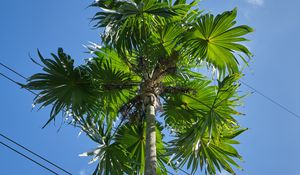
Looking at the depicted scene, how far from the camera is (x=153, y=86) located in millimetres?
8359

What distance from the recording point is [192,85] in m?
9.11

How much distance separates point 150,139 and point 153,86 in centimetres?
90

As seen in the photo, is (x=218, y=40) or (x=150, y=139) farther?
(x=218, y=40)

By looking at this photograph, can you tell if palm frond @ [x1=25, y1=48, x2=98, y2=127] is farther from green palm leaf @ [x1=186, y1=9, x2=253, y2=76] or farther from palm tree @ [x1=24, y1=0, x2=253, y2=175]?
green palm leaf @ [x1=186, y1=9, x2=253, y2=76]

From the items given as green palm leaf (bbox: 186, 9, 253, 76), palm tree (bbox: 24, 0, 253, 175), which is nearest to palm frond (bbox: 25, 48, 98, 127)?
palm tree (bbox: 24, 0, 253, 175)

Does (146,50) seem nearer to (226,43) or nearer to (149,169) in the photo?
(226,43)

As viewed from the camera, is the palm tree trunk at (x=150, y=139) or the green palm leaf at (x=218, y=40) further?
the green palm leaf at (x=218, y=40)

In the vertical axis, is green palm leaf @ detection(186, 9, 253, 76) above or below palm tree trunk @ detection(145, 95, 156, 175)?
above

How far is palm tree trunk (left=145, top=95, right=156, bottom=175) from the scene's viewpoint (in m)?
7.39

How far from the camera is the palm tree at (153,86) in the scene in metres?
8.20

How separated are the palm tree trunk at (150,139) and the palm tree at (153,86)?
2cm

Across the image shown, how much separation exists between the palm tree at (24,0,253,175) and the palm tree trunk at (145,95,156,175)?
16mm

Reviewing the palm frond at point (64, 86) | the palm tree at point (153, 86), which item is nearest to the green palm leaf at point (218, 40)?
the palm tree at point (153, 86)

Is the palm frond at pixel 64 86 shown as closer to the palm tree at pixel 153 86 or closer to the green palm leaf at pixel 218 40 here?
the palm tree at pixel 153 86
